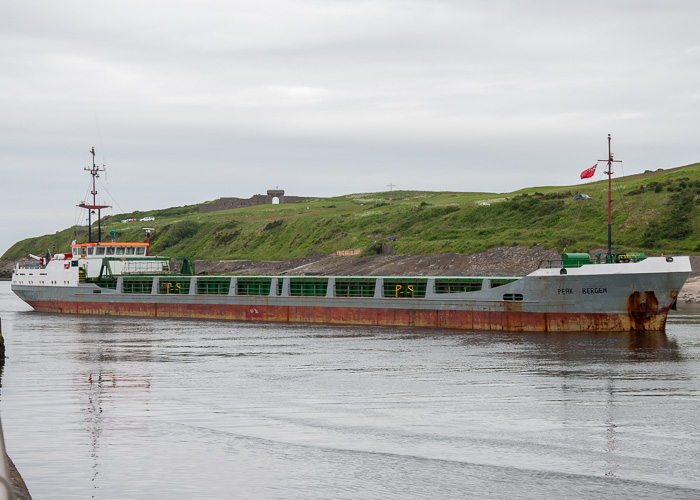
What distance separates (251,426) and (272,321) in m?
27.6

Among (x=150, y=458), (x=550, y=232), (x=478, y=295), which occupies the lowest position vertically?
(x=150, y=458)

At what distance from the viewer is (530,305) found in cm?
3294

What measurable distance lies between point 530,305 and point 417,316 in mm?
6062

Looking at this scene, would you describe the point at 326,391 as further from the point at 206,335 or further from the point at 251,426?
the point at 206,335

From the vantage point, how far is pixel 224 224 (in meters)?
135

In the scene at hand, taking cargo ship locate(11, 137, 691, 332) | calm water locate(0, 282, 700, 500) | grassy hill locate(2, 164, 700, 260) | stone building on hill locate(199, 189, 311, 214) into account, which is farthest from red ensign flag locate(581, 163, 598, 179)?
stone building on hill locate(199, 189, 311, 214)

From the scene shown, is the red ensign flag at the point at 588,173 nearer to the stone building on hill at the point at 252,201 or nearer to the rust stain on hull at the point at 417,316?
the rust stain on hull at the point at 417,316

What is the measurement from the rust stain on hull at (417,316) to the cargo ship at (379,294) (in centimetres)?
5

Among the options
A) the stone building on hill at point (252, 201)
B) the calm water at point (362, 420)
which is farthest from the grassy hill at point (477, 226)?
the calm water at point (362, 420)

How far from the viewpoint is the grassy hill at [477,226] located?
240 ft

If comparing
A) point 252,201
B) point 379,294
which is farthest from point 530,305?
point 252,201

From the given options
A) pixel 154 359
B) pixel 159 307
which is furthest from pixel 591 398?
pixel 159 307

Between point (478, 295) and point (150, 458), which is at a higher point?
point (478, 295)

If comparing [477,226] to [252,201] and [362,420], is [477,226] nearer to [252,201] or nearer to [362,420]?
[362,420]
